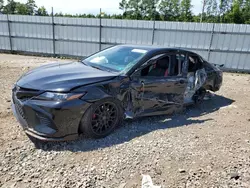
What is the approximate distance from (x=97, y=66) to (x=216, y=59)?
27.7 ft

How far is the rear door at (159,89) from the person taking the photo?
357 centimetres

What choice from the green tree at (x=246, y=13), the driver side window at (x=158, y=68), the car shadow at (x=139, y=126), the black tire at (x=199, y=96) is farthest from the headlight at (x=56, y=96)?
the green tree at (x=246, y=13)

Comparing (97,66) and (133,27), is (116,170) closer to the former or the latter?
(97,66)

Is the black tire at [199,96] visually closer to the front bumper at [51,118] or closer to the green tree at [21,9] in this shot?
the front bumper at [51,118]

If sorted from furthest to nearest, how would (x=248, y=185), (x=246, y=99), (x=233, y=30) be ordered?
(x=233, y=30) → (x=246, y=99) → (x=248, y=185)

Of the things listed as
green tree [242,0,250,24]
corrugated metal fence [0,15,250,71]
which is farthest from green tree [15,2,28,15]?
green tree [242,0,250,24]

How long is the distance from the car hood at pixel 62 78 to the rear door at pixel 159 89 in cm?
53

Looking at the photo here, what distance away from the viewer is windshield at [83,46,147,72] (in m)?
3.66

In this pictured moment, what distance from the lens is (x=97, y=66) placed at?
3.84 m

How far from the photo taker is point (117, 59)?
394 centimetres

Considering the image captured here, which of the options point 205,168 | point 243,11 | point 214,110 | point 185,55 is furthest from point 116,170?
point 243,11

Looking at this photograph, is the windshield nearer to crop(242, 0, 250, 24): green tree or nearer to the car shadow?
the car shadow

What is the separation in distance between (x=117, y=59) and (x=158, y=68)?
2.61 ft

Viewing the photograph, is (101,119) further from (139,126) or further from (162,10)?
(162,10)
